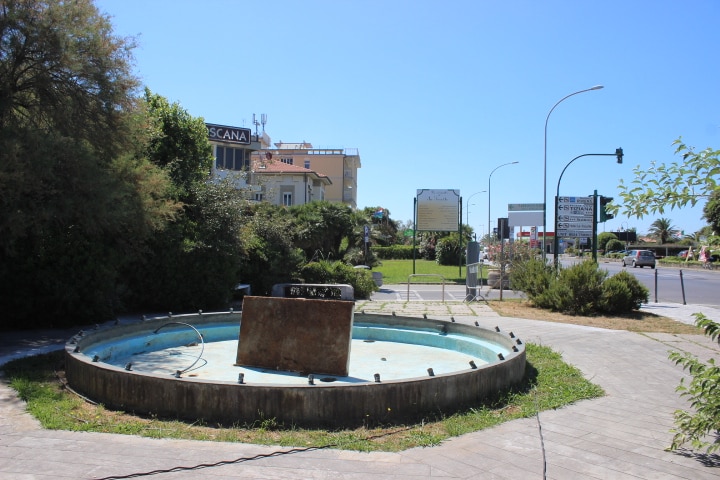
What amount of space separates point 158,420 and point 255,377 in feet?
6.45

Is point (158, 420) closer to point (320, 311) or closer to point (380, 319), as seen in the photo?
point (320, 311)

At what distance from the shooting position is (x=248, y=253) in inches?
719

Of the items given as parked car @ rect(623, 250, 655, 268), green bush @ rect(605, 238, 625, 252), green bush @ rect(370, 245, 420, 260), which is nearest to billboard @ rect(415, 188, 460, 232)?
parked car @ rect(623, 250, 655, 268)

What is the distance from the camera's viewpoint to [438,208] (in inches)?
1384

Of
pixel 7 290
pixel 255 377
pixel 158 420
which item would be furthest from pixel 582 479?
pixel 7 290

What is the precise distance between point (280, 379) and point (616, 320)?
10.6 meters

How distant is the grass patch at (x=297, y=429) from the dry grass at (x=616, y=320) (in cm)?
685

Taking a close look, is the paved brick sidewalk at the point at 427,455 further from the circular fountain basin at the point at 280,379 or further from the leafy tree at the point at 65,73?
the leafy tree at the point at 65,73

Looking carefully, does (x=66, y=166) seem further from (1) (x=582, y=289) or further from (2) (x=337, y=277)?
(1) (x=582, y=289)

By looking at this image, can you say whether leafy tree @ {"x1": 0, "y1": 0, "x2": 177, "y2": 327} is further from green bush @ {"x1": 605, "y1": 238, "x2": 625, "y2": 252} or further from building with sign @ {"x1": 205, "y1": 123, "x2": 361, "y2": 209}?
green bush @ {"x1": 605, "y1": 238, "x2": 625, "y2": 252}

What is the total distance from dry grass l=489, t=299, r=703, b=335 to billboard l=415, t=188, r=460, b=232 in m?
18.3

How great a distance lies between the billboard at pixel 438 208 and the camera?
35.1m

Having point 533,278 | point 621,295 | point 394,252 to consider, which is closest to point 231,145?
point 394,252

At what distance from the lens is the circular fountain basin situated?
16.8 feet
